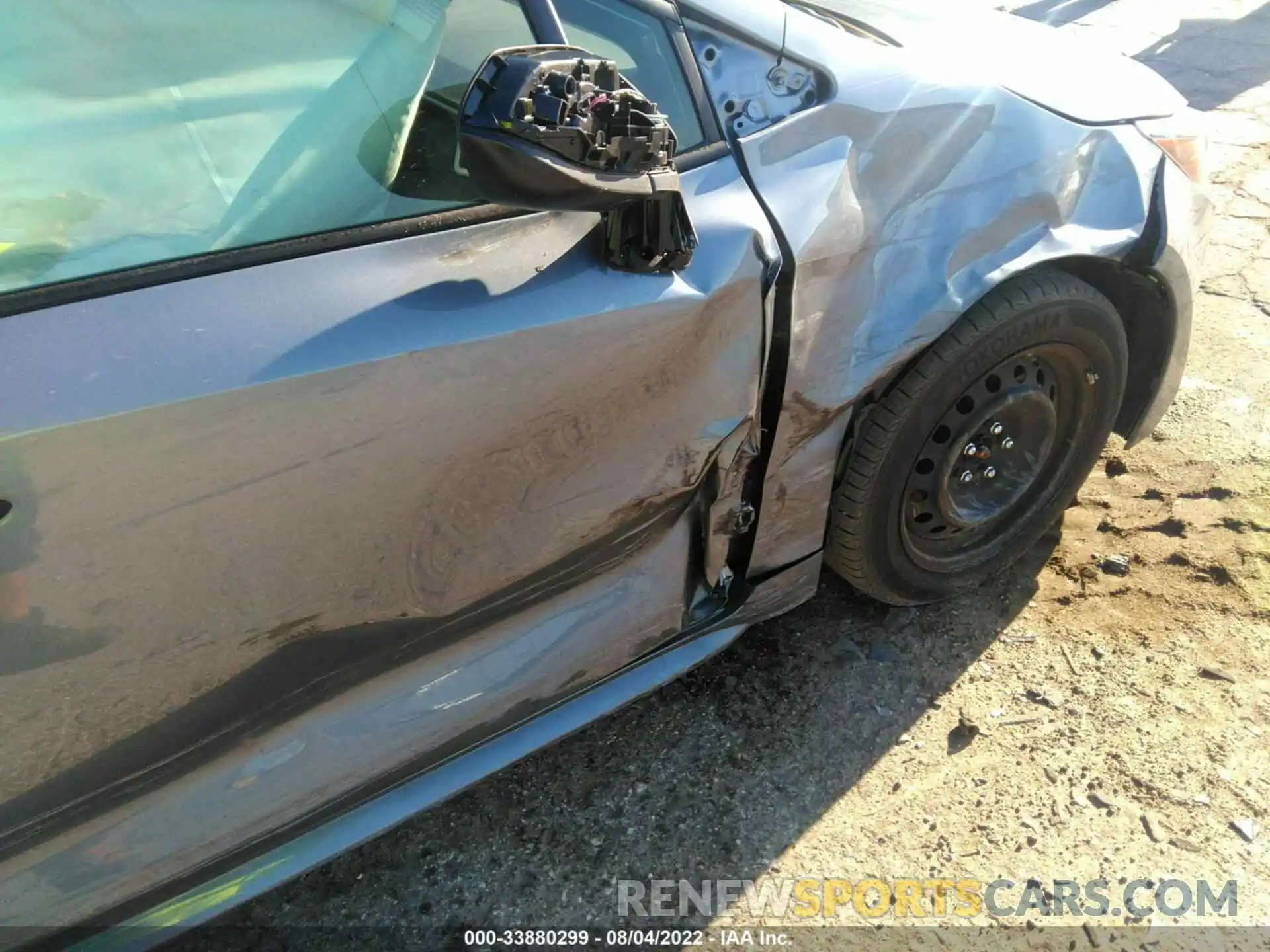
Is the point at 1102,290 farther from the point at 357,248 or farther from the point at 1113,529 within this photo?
the point at 357,248

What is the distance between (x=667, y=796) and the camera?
2008mm

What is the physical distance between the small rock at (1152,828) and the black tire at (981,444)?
A: 626mm

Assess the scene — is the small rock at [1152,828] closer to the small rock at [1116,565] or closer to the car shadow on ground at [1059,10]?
the small rock at [1116,565]

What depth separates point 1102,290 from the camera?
7.34 feet

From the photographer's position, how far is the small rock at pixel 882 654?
230 centimetres

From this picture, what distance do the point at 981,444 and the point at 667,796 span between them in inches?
A: 40.2

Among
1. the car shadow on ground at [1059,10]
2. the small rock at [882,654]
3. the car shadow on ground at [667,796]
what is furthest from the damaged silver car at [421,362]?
the car shadow on ground at [1059,10]

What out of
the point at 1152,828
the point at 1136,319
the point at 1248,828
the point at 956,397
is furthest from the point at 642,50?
the point at 1248,828

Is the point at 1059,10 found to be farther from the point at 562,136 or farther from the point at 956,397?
the point at 562,136

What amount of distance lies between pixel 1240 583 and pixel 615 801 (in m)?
1.70

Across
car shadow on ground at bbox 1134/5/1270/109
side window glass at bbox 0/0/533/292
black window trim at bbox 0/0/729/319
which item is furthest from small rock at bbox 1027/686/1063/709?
car shadow on ground at bbox 1134/5/1270/109

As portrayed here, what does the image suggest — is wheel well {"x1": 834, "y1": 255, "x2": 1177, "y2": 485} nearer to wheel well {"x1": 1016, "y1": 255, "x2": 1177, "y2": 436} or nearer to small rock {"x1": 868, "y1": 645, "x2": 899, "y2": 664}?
wheel well {"x1": 1016, "y1": 255, "x2": 1177, "y2": 436}

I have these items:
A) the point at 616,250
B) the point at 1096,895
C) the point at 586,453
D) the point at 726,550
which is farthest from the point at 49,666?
the point at 1096,895

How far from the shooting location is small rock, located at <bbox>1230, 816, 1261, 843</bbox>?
1914mm
